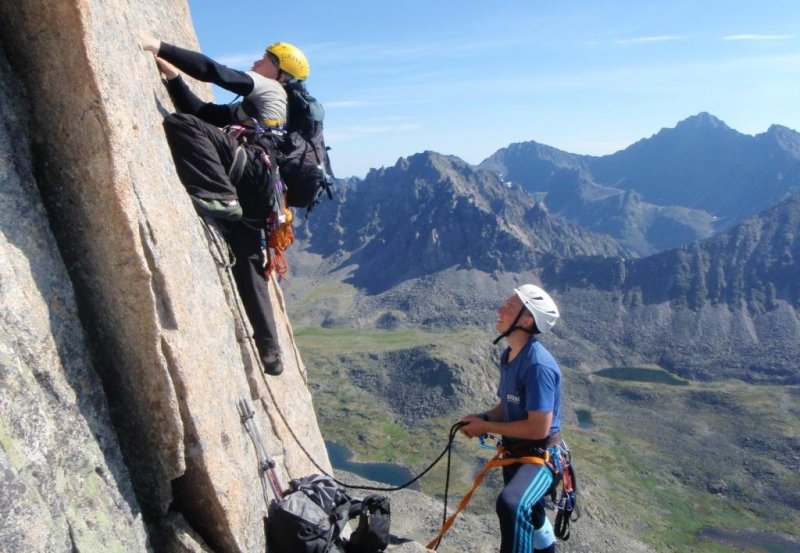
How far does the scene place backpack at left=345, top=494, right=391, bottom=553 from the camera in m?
9.77

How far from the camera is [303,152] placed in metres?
11.2

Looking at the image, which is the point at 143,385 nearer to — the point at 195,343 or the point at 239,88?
the point at 195,343

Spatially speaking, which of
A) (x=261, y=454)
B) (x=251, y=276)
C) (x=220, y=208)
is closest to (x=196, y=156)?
(x=220, y=208)

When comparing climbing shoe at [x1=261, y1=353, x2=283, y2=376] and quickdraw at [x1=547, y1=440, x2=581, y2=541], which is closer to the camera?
quickdraw at [x1=547, y1=440, x2=581, y2=541]

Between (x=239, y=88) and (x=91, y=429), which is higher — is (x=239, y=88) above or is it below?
above

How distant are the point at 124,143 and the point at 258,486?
4.97 m

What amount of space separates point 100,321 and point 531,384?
229 inches

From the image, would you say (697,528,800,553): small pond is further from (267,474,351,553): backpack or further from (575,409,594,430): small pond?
(267,474,351,553): backpack

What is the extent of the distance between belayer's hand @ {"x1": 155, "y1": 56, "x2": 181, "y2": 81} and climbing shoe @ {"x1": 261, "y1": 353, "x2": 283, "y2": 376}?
5.07 m

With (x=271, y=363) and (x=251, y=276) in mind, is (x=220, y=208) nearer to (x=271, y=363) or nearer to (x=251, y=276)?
(x=251, y=276)

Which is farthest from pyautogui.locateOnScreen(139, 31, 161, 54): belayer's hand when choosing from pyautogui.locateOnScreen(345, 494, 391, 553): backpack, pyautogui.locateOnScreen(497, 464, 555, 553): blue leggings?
pyautogui.locateOnScreen(497, 464, 555, 553): blue leggings

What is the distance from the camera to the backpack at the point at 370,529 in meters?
9.77

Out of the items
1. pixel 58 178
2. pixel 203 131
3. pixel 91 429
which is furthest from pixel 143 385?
pixel 203 131

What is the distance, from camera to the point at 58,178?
21.6ft
